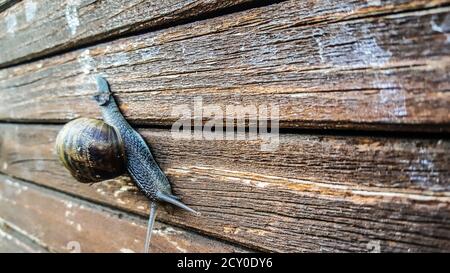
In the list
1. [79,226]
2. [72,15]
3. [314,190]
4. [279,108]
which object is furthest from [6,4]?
[314,190]

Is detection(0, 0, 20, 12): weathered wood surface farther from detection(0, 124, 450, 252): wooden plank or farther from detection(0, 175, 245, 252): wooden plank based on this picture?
detection(0, 124, 450, 252): wooden plank

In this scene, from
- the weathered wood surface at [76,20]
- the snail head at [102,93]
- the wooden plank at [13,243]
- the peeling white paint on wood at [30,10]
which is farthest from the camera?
the wooden plank at [13,243]

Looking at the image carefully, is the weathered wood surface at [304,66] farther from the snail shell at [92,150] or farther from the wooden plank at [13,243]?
the wooden plank at [13,243]

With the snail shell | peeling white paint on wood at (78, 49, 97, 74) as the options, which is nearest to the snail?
the snail shell

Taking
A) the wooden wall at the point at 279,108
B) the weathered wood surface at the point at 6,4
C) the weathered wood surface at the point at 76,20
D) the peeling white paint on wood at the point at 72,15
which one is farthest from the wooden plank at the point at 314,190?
the weathered wood surface at the point at 6,4

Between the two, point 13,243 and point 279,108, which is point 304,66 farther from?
point 13,243
